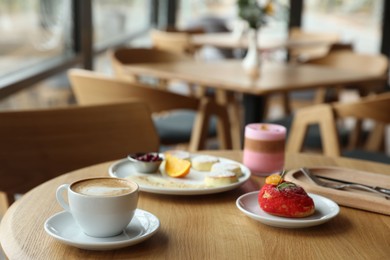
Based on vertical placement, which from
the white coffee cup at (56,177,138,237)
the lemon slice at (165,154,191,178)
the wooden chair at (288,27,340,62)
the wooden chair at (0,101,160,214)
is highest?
the white coffee cup at (56,177,138,237)

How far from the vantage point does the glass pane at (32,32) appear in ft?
10.5

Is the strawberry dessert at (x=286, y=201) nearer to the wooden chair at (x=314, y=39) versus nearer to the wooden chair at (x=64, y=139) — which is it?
the wooden chair at (x=64, y=139)

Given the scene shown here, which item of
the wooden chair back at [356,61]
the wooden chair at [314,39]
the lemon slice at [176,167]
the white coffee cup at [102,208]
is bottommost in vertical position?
the wooden chair at [314,39]

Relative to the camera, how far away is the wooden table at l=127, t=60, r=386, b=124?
10.5ft

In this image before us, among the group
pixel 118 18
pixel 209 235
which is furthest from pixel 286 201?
pixel 118 18

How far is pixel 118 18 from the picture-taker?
229 inches

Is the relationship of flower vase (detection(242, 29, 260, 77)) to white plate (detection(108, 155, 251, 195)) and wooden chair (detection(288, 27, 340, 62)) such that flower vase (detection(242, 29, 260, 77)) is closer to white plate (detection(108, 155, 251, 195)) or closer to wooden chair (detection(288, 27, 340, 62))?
white plate (detection(108, 155, 251, 195))

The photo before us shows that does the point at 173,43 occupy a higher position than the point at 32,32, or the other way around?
the point at 32,32

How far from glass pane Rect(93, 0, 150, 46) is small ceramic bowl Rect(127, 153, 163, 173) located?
3397 millimetres

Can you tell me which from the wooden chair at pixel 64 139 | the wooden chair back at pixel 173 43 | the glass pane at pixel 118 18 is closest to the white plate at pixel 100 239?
the wooden chair at pixel 64 139

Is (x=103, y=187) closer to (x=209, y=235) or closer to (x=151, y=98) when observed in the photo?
(x=209, y=235)

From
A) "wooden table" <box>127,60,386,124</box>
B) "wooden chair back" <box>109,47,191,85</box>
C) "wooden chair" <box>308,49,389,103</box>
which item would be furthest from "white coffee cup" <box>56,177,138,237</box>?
"wooden chair" <box>308,49,389,103</box>

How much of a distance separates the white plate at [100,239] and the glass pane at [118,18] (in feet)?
12.1

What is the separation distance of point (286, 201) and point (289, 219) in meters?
0.03
